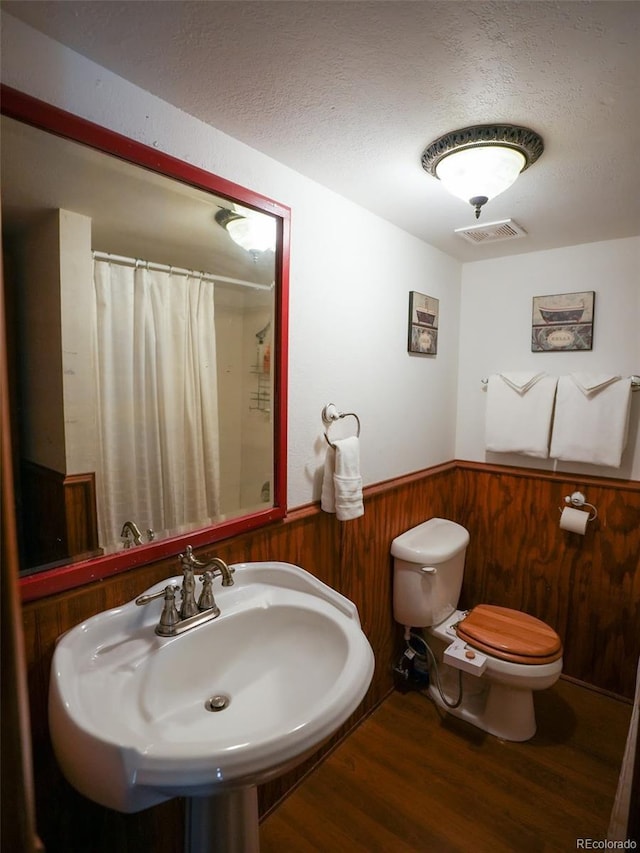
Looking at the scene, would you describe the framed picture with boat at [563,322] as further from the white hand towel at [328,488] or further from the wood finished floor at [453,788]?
the wood finished floor at [453,788]

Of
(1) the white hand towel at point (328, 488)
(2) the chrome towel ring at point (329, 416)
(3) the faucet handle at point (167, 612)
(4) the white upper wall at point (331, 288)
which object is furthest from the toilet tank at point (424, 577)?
(3) the faucet handle at point (167, 612)

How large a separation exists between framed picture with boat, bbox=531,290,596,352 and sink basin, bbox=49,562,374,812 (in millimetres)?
1724

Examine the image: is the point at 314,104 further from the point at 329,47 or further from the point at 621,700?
the point at 621,700

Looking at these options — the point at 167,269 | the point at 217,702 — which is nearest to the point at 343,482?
the point at 217,702

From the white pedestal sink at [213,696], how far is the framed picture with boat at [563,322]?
5.66ft

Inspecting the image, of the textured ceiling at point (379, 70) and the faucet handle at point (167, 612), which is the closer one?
the textured ceiling at point (379, 70)

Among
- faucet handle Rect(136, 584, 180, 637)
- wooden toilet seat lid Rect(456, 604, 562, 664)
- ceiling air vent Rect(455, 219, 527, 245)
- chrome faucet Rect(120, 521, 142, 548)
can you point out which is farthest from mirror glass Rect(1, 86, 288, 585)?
wooden toilet seat lid Rect(456, 604, 562, 664)

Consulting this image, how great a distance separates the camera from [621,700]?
200 cm

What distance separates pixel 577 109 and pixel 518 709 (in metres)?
2.09

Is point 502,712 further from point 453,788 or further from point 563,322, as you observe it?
point 563,322

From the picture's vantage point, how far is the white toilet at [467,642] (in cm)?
168

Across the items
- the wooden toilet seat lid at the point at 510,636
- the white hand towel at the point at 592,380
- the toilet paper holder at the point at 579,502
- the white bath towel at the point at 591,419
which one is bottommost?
the wooden toilet seat lid at the point at 510,636

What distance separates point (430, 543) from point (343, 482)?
71 centimetres

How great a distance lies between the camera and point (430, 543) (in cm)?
196
